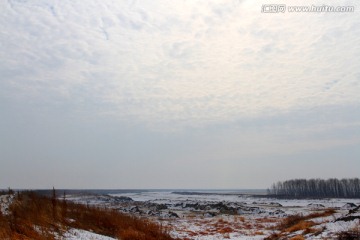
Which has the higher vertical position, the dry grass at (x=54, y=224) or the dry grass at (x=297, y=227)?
the dry grass at (x=54, y=224)

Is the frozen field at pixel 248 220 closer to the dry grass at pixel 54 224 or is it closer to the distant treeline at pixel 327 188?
the dry grass at pixel 54 224

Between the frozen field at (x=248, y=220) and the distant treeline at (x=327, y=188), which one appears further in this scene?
the distant treeline at (x=327, y=188)

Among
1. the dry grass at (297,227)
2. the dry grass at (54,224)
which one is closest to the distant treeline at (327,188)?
the dry grass at (297,227)

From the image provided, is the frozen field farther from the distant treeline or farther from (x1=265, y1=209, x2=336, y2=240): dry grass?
the distant treeline

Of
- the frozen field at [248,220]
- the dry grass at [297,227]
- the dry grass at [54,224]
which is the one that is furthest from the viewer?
the dry grass at [297,227]

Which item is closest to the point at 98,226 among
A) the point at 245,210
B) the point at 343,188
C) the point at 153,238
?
the point at 153,238

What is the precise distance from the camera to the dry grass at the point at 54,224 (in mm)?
11273

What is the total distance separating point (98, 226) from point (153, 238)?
3024mm

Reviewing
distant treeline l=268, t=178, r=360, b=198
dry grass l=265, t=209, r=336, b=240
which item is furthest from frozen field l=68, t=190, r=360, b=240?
distant treeline l=268, t=178, r=360, b=198

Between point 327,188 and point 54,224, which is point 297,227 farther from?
point 327,188

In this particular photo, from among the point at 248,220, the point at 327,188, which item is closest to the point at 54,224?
the point at 248,220

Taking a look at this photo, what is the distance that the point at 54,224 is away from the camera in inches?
551

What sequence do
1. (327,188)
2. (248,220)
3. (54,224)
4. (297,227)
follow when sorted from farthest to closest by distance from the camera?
(327,188)
(248,220)
(297,227)
(54,224)

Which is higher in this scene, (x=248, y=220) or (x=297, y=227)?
(x=297, y=227)
